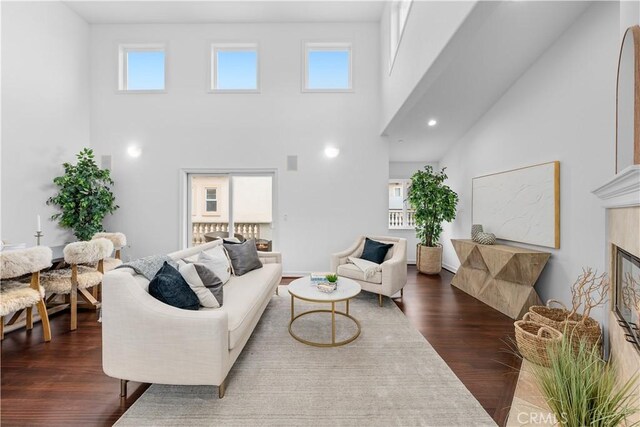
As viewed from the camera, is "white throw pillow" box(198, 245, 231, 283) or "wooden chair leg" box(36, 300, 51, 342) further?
"white throw pillow" box(198, 245, 231, 283)

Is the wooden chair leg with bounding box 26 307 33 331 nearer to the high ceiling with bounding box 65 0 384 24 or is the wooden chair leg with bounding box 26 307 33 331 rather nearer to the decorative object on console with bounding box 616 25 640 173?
the high ceiling with bounding box 65 0 384 24

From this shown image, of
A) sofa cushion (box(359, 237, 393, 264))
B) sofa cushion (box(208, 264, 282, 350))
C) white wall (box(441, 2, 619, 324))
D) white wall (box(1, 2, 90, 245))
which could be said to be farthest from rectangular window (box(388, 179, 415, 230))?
white wall (box(1, 2, 90, 245))

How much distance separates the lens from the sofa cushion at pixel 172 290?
1.75 meters

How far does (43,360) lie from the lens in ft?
6.97

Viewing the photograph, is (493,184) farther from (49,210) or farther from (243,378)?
(49,210)

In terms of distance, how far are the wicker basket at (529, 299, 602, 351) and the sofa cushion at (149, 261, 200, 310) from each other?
248cm

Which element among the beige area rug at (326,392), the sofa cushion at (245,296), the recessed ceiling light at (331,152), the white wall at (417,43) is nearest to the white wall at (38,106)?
the sofa cushion at (245,296)

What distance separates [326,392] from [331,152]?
150 inches

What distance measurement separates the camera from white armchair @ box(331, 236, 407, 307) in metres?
3.22

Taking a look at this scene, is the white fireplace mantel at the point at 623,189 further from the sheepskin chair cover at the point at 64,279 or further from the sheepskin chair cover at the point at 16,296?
the sheepskin chair cover at the point at 64,279

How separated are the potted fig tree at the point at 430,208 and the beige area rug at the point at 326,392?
8.30 feet

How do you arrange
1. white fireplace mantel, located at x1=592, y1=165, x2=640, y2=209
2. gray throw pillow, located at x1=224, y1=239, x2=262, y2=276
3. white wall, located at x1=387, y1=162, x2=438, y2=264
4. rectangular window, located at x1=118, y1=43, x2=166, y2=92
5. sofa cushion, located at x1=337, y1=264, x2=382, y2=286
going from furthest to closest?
1. white wall, located at x1=387, y1=162, x2=438, y2=264
2. rectangular window, located at x1=118, y1=43, x2=166, y2=92
3. sofa cushion, located at x1=337, y1=264, x2=382, y2=286
4. gray throw pillow, located at x1=224, y1=239, x2=262, y2=276
5. white fireplace mantel, located at x1=592, y1=165, x2=640, y2=209

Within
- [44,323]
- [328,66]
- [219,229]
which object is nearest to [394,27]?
[328,66]

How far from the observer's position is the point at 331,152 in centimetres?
477
